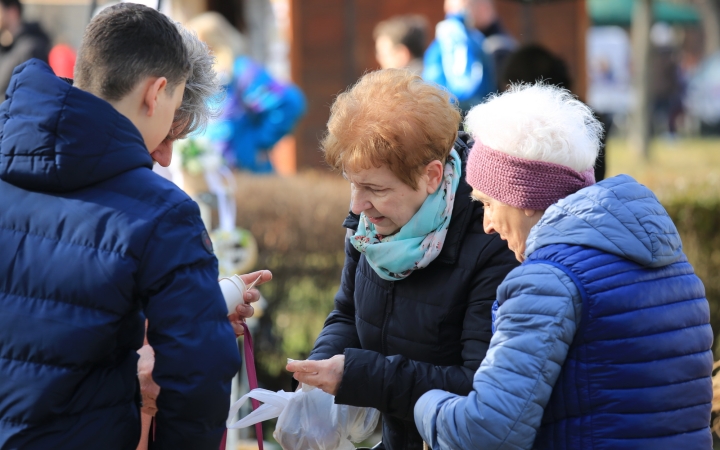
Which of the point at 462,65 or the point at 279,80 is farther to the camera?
the point at 279,80

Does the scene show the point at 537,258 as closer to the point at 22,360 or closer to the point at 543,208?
the point at 543,208

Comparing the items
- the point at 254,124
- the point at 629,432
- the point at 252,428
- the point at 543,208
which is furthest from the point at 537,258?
the point at 254,124

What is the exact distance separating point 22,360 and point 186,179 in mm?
2678

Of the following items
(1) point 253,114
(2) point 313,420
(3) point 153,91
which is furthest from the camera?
(1) point 253,114

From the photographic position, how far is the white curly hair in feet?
6.86

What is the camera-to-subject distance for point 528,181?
209 centimetres

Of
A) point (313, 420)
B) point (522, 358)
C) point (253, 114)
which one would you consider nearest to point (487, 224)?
point (522, 358)

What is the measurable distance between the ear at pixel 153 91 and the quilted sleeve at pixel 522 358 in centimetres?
86

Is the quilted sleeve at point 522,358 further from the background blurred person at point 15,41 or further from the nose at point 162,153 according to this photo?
the background blurred person at point 15,41

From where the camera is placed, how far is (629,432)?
6.01 feet

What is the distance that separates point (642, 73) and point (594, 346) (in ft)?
46.1

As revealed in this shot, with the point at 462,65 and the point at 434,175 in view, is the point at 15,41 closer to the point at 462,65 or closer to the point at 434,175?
the point at 462,65

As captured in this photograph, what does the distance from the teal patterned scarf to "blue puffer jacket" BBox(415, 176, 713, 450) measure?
0.41 meters

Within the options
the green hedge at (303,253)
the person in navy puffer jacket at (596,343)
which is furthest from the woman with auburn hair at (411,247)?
the green hedge at (303,253)
